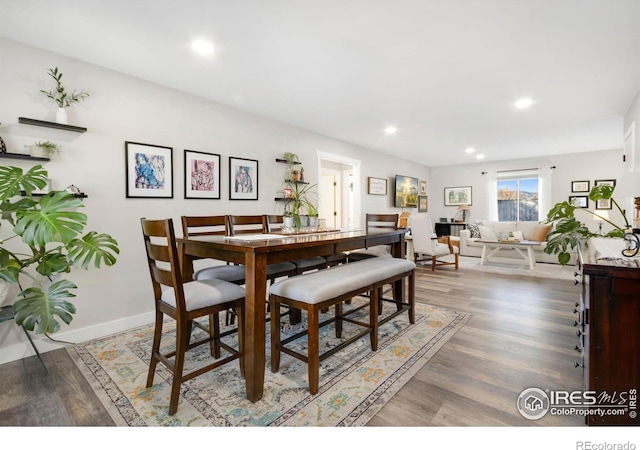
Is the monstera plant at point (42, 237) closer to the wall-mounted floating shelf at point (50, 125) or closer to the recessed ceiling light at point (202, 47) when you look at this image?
the wall-mounted floating shelf at point (50, 125)

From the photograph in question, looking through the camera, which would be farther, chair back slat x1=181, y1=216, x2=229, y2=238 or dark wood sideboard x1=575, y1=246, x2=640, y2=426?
chair back slat x1=181, y1=216, x2=229, y2=238

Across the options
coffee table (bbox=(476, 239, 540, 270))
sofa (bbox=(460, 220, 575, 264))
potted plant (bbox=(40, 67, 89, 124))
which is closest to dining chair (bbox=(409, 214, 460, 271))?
coffee table (bbox=(476, 239, 540, 270))

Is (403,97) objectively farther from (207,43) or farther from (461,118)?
(207,43)

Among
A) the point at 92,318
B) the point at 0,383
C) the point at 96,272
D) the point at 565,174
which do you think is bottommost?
the point at 0,383

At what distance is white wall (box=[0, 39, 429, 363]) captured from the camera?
2213 millimetres

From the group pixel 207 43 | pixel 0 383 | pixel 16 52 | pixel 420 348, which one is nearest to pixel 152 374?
pixel 0 383

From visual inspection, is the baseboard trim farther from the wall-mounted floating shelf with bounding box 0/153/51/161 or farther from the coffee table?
the coffee table

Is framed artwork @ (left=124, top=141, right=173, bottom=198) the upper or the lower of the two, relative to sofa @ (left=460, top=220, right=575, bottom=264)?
upper

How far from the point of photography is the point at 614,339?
1.23 meters

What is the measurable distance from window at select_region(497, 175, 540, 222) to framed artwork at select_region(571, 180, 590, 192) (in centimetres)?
68

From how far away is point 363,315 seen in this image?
9.73 ft

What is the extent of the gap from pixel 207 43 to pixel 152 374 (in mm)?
2283

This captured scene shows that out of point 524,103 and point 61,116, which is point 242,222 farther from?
point 524,103

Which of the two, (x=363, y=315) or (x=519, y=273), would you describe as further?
(x=519, y=273)
